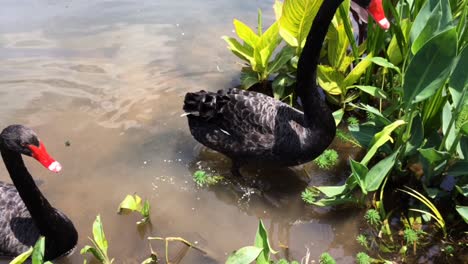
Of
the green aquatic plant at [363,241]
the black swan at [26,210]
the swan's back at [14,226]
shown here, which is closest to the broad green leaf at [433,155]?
the green aquatic plant at [363,241]

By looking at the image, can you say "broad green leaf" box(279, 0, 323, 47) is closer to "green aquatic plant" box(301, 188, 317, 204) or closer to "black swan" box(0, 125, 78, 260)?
"green aquatic plant" box(301, 188, 317, 204)

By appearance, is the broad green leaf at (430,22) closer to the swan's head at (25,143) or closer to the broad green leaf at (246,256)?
the broad green leaf at (246,256)

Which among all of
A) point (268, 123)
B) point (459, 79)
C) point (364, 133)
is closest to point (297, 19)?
point (268, 123)

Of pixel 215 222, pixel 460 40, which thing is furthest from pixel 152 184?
pixel 460 40

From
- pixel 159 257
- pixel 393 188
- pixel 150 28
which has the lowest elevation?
pixel 159 257

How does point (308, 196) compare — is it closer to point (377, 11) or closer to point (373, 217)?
point (373, 217)

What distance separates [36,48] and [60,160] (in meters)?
1.42

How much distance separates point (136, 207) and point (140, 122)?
91cm

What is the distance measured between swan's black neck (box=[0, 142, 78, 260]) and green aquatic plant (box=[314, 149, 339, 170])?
4.51ft

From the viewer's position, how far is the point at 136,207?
7.70 ft

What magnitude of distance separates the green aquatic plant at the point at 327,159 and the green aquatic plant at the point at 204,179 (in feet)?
1.89

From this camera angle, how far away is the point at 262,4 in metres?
4.44

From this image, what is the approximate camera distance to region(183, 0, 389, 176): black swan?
94.5 inches

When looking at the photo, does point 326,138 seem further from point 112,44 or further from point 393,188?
point 112,44
